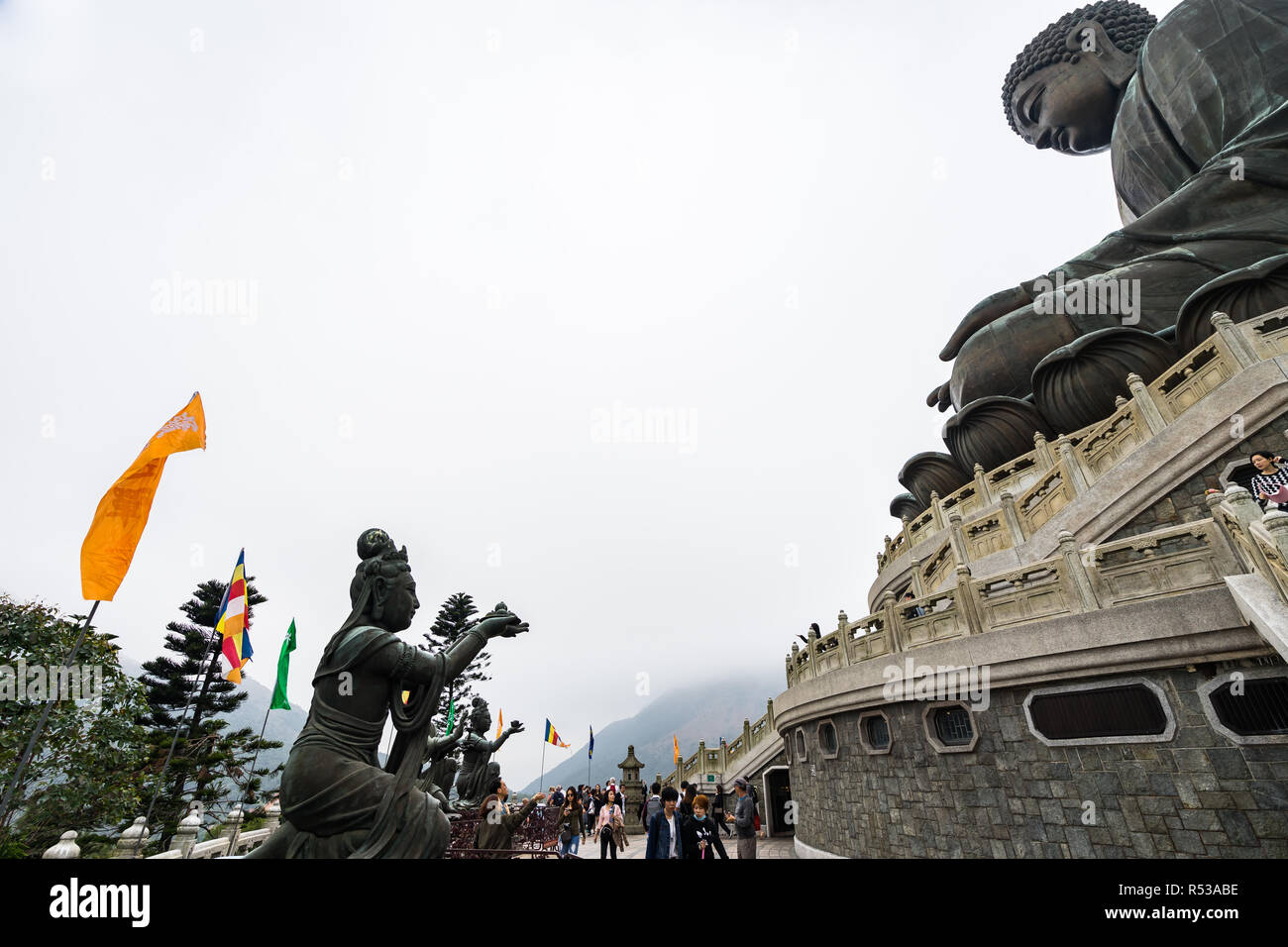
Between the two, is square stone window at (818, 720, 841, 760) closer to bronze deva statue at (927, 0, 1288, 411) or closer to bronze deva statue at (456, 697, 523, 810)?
bronze deva statue at (456, 697, 523, 810)

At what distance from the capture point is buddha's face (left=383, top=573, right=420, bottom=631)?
4.00m

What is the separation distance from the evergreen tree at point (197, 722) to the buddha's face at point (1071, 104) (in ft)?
142

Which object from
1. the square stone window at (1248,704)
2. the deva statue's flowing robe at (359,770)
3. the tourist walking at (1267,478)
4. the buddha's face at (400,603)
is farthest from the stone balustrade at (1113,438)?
the deva statue's flowing robe at (359,770)

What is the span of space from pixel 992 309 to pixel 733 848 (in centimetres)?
1925

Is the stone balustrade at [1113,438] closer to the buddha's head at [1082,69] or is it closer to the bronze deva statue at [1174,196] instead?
the bronze deva statue at [1174,196]

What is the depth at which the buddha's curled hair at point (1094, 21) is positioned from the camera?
87.8ft

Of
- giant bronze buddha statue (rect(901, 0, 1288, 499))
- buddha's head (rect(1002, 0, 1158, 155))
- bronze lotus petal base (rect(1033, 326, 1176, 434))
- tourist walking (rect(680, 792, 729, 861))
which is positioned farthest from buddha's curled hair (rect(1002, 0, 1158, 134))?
tourist walking (rect(680, 792, 729, 861))

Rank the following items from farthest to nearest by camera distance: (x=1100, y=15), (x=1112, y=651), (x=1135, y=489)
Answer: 1. (x=1100, y=15)
2. (x=1135, y=489)
3. (x=1112, y=651)

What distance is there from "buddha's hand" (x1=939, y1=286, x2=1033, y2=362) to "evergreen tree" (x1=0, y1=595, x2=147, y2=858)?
27.0 m
